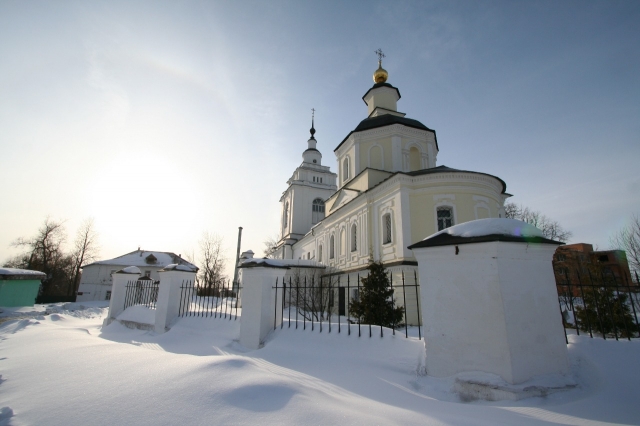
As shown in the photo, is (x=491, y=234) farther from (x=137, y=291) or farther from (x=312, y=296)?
(x=137, y=291)

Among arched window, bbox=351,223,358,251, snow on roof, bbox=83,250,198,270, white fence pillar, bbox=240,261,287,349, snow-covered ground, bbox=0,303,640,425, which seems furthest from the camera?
snow on roof, bbox=83,250,198,270

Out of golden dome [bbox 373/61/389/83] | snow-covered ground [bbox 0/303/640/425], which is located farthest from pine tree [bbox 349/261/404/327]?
golden dome [bbox 373/61/389/83]

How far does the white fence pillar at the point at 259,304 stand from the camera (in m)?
6.14

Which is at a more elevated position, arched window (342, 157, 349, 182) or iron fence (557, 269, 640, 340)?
arched window (342, 157, 349, 182)

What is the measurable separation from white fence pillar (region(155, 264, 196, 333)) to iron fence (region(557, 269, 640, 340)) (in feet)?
28.1

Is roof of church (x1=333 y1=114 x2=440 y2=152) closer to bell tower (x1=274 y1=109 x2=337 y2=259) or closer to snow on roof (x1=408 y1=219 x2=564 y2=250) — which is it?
bell tower (x1=274 y1=109 x2=337 y2=259)

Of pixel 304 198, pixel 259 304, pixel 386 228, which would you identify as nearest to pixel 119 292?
pixel 259 304

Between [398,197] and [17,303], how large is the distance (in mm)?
21810

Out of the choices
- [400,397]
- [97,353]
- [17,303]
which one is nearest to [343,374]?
[400,397]

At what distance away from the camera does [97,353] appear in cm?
511

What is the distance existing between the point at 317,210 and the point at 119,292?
81.3 feet

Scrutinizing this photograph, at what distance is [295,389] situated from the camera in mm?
3156

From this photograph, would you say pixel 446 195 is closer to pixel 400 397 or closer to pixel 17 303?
pixel 400 397

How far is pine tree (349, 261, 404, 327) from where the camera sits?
9.46m
